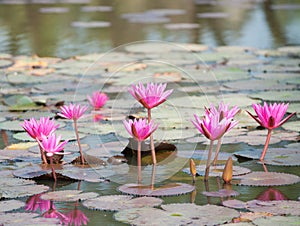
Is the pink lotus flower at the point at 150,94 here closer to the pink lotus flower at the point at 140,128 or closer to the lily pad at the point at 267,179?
the pink lotus flower at the point at 140,128

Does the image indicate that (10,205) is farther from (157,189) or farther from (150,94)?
(150,94)

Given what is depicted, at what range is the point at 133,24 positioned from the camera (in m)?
8.23

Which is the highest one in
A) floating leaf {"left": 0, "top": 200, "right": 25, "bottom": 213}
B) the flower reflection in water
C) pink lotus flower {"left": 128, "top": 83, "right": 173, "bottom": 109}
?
pink lotus flower {"left": 128, "top": 83, "right": 173, "bottom": 109}

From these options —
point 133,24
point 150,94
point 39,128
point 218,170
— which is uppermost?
point 133,24

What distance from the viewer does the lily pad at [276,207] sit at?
2463 millimetres

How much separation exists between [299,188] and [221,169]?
34 centimetres

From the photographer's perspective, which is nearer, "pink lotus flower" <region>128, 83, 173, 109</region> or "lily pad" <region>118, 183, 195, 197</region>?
"lily pad" <region>118, 183, 195, 197</region>

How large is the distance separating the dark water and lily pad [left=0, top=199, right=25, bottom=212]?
143 inches

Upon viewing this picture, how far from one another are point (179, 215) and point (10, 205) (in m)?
0.55

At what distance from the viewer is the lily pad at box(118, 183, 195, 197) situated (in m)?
2.70

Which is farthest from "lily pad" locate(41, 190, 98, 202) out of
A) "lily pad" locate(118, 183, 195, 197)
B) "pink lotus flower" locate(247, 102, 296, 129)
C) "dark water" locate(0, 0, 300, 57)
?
"dark water" locate(0, 0, 300, 57)

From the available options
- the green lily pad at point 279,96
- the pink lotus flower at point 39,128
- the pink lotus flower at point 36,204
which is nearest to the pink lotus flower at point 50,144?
the pink lotus flower at point 39,128

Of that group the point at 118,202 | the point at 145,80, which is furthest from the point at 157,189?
the point at 145,80

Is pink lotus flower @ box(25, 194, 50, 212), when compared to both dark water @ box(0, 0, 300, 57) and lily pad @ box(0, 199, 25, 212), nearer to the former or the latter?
lily pad @ box(0, 199, 25, 212)
